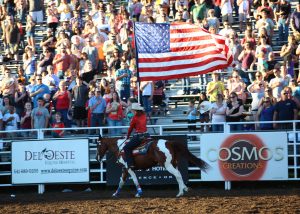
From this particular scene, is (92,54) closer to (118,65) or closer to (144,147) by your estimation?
(118,65)

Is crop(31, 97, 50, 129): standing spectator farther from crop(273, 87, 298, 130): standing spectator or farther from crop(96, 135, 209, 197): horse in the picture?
crop(273, 87, 298, 130): standing spectator

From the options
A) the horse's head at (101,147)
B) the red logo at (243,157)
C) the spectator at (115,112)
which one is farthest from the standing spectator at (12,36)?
the red logo at (243,157)

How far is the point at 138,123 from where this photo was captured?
21766 mm

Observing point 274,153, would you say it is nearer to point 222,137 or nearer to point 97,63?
point 222,137

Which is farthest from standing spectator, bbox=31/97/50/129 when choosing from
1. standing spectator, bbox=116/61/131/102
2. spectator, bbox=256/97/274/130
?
spectator, bbox=256/97/274/130

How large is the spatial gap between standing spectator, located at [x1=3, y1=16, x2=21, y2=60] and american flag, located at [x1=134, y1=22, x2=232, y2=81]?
8624mm

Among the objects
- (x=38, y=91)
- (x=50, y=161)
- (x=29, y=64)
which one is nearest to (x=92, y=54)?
(x=38, y=91)

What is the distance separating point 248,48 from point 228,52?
9.79ft

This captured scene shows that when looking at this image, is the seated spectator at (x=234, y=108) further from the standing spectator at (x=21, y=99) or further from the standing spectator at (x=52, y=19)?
the standing spectator at (x=52, y=19)

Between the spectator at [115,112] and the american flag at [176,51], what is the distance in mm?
1786

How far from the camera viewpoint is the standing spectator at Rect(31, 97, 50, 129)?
2558cm

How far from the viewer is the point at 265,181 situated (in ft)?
77.7

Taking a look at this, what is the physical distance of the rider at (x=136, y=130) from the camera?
21688mm

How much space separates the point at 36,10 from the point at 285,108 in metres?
12.0
